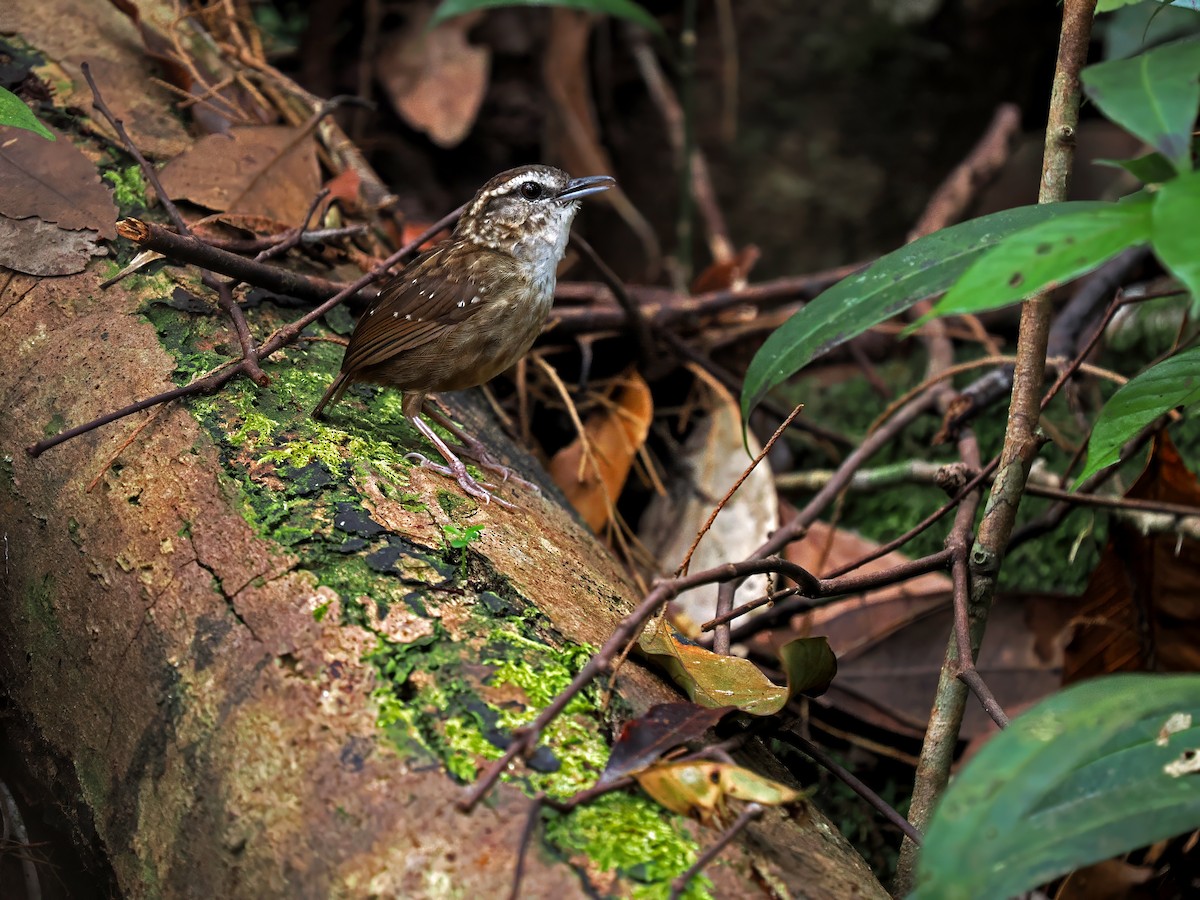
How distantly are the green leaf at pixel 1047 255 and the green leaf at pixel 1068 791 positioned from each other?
569mm

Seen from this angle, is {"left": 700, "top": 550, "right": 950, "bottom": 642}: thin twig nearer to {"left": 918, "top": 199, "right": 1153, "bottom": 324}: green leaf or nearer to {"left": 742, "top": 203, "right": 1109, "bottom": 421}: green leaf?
{"left": 742, "top": 203, "right": 1109, "bottom": 421}: green leaf

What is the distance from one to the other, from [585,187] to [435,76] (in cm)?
219

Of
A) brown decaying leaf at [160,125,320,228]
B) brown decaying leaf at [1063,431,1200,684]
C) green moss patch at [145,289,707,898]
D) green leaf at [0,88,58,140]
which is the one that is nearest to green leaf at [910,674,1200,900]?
green moss patch at [145,289,707,898]

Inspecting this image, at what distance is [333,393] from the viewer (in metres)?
2.78

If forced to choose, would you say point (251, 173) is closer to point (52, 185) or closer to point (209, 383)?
point (52, 185)

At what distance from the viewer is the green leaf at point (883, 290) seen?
79.1 inches

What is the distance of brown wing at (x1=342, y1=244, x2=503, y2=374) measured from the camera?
2967mm

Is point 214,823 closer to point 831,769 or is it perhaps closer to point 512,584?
point 512,584

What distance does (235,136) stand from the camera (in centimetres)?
350

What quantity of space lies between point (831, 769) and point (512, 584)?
2.48 ft

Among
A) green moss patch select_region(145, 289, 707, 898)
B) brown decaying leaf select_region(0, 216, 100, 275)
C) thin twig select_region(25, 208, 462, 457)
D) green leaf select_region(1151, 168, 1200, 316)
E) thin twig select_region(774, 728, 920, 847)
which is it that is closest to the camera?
green leaf select_region(1151, 168, 1200, 316)

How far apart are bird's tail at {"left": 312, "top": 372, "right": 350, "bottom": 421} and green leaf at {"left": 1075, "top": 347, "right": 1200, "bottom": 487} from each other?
174cm

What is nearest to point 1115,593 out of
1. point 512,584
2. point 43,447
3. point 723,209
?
point 512,584

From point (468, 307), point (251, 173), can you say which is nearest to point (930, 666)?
point (468, 307)
